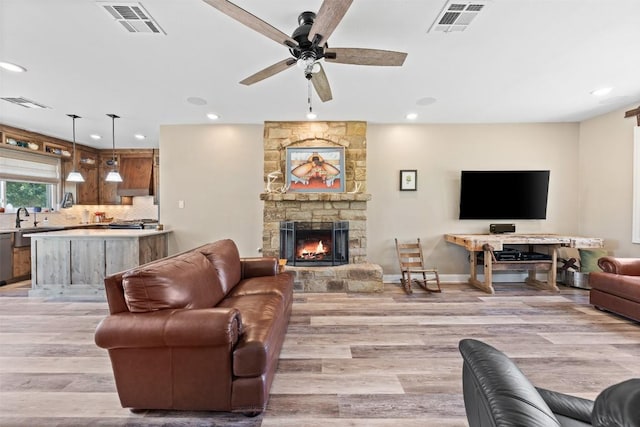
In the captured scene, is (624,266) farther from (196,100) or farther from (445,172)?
(196,100)

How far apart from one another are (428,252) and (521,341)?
2273 millimetres

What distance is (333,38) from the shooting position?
8.03 ft

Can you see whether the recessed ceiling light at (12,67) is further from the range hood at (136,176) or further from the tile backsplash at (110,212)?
the range hood at (136,176)

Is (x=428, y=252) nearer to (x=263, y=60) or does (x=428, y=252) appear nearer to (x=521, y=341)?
(x=521, y=341)

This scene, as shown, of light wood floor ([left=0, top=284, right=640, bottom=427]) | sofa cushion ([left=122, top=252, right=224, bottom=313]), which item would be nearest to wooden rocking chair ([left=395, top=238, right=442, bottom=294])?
light wood floor ([left=0, top=284, right=640, bottom=427])

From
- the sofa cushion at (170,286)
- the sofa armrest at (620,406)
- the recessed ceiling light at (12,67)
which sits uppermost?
the recessed ceiling light at (12,67)

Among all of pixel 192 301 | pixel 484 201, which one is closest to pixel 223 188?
pixel 192 301

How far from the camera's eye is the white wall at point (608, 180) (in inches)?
159

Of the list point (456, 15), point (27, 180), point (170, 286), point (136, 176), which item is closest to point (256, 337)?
point (170, 286)

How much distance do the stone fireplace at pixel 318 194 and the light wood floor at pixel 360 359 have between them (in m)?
1.17

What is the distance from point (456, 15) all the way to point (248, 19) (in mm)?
1509

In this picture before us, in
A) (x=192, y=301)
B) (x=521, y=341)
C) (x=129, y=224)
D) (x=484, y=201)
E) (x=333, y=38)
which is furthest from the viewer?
(x=129, y=224)

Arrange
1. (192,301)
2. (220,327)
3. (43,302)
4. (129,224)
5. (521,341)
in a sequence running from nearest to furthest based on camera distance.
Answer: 1. (220,327)
2. (192,301)
3. (521,341)
4. (43,302)
5. (129,224)

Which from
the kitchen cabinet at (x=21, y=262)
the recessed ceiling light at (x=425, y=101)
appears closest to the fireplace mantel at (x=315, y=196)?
the recessed ceiling light at (x=425, y=101)
